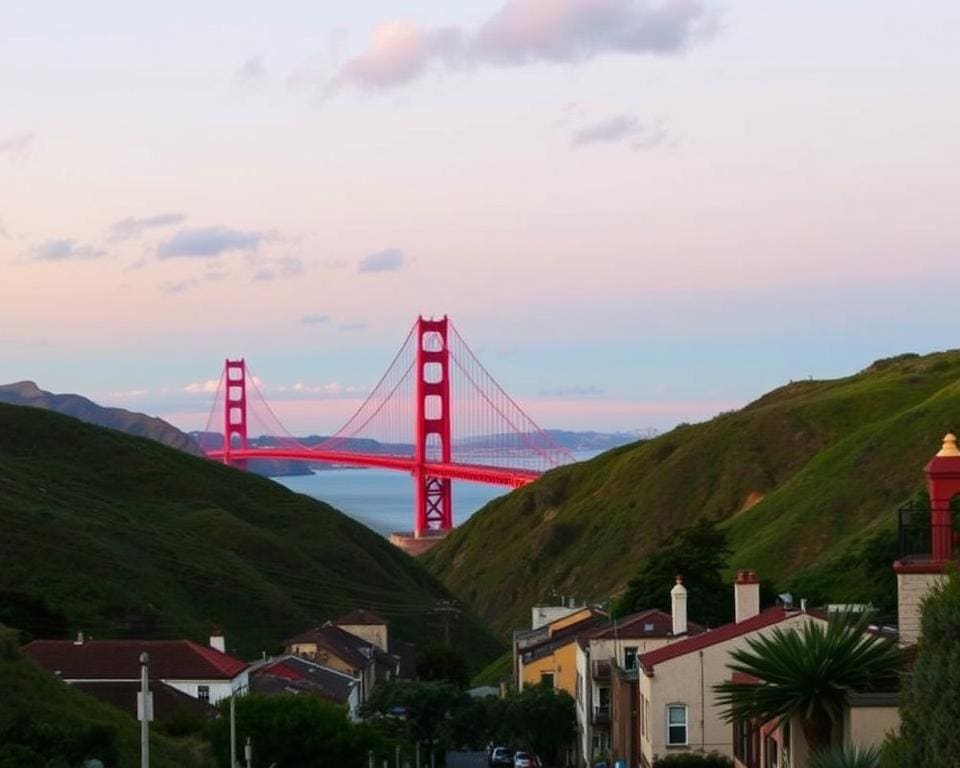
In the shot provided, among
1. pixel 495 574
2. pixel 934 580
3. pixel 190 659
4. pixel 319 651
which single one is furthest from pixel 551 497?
pixel 934 580

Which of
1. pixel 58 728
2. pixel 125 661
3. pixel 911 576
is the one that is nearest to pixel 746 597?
pixel 58 728

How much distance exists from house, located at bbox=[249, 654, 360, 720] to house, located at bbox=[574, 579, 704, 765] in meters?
5.94

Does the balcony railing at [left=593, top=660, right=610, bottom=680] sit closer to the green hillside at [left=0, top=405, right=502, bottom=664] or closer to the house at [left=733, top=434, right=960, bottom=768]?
the green hillside at [left=0, top=405, right=502, bottom=664]

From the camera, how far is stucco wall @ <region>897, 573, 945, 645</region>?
2048cm

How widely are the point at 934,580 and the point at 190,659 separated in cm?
3314

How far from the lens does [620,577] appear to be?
352 ft

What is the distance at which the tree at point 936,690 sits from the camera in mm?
16938

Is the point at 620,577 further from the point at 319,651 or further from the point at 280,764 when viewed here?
the point at 280,764

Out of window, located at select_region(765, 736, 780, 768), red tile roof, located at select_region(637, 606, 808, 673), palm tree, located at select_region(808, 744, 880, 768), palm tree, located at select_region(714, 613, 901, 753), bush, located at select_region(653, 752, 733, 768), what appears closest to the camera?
palm tree, located at select_region(808, 744, 880, 768)

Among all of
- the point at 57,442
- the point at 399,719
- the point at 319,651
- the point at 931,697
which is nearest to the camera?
the point at 931,697

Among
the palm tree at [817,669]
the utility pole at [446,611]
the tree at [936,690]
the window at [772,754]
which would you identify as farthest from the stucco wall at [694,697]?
the utility pole at [446,611]

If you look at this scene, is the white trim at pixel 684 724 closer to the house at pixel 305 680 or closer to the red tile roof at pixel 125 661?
the house at pixel 305 680

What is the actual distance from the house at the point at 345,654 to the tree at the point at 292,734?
17501 millimetres

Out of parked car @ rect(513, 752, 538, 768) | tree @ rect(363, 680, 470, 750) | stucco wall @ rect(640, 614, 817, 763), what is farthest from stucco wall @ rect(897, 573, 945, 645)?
tree @ rect(363, 680, 470, 750)
